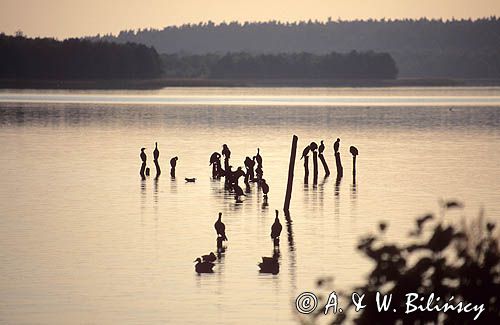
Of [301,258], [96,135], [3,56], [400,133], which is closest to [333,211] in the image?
[301,258]

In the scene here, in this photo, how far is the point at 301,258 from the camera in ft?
91.5

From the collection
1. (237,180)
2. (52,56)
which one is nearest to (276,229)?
(237,180)

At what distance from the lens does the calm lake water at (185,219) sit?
76.6 feet

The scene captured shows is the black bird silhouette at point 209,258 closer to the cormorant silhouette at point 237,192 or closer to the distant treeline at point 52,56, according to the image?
the cormorant silhouette at point 237,192

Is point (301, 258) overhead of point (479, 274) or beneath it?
beneath

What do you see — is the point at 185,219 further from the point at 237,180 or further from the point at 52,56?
the point at 52,56

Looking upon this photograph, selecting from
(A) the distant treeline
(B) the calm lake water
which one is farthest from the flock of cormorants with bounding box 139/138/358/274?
(A) the distant treeline

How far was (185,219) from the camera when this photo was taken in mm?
34688

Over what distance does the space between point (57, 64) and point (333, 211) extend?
165953 mm

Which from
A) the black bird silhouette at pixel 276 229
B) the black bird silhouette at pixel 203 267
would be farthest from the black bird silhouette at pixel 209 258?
the black bird silhouette at pixel 276 229

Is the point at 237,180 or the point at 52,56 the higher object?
the point at 237,180

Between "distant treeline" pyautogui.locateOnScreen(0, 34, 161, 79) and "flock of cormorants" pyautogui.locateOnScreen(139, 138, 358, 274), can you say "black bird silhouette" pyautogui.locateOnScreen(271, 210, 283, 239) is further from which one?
"distant treeline" pyautogui.locateOnScreen(0, 34, 161, 79)

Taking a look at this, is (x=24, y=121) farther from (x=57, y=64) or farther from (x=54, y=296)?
(x=57, y=64)

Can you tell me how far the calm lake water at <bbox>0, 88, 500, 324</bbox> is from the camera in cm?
2336
